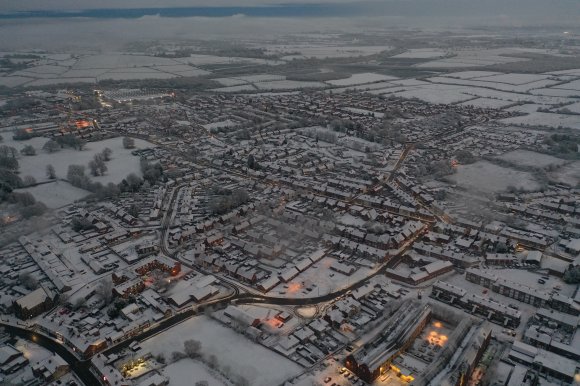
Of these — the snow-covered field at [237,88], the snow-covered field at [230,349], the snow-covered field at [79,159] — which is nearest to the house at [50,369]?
the snow-covered field at [230,349]

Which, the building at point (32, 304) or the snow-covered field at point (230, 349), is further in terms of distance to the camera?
the building at point (32, 304)

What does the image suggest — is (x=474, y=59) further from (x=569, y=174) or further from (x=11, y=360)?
(x=11, y=360)

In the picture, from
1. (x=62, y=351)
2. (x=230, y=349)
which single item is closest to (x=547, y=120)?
(x=230, y=349)

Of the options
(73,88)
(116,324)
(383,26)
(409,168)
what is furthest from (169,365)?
(383,26)

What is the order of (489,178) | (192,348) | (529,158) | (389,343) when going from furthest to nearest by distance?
1. (529,158)
2. (489,178)
3. (192,348)
4. (389,343)

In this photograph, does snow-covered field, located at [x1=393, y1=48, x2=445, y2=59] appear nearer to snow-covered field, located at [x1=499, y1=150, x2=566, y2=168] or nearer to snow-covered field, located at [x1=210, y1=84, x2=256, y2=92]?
snow-covered field, located at [x1=210, y1=84, x2=256, y2=92]

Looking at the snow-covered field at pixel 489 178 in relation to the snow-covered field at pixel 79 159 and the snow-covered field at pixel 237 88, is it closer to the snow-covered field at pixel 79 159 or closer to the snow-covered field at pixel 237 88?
the snow-covered field at pixel 79 159
